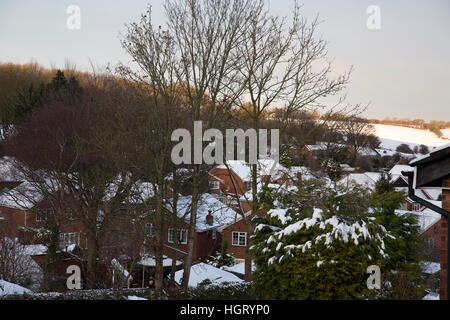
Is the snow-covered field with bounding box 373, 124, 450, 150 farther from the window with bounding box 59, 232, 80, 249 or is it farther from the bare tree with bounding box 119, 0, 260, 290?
the window with bounding box 59, 232, 80, 249

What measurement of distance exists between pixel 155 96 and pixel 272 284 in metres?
7.45

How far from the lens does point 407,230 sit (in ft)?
27.6

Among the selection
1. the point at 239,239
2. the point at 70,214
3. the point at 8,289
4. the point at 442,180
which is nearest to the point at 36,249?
the point at 70,214

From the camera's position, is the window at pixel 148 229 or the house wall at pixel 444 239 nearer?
the house wall at pixel 444 239

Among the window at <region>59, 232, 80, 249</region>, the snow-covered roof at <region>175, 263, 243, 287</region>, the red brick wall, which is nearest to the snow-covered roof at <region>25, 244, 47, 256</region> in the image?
the window at <region>59, 232, 80, 249</region>

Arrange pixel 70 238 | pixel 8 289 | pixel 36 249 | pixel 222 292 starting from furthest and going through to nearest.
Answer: pixel 70 238
pixel 36 249
pixel 222 292
pixel 8 289

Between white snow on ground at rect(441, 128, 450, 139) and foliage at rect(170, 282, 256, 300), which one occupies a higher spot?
white snow on ground at rect(441, 128, 450, 139)

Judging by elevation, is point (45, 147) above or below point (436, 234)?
above

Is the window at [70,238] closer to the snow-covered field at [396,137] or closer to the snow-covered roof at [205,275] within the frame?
the snow-covered roof at [205,275]

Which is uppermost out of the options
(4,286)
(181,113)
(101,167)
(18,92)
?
(18,92)

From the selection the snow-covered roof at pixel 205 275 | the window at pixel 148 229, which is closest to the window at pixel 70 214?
the window at pixel 148 229

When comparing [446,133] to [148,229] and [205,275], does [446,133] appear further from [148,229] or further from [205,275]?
[148,229]
